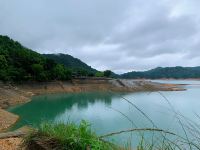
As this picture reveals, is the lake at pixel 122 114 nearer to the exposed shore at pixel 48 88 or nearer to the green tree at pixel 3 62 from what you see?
the exposed shore at pixel 48 88

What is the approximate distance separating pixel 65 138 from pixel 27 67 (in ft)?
203

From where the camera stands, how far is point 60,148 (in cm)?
447

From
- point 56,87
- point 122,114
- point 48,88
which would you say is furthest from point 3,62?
point 122,114

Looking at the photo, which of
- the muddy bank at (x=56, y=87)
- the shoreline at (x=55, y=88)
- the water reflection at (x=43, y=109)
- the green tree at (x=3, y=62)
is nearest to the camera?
the water reflection at (x=43, y=109)

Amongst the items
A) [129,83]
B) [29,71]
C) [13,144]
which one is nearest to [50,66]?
[29,71]

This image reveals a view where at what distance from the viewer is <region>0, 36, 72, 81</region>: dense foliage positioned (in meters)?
59.8

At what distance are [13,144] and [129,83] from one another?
73.2 meters

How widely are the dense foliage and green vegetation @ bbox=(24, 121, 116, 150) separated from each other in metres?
53.0

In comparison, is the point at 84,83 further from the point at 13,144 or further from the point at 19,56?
the point at 13,144

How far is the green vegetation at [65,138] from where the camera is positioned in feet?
13.7

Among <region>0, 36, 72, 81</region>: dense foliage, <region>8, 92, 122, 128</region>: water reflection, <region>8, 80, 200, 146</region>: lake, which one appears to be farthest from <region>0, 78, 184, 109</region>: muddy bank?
<region>8, 80, 200, 146</region>: lake

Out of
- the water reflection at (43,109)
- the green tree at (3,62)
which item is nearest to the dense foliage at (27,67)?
the green tree at (3,62)

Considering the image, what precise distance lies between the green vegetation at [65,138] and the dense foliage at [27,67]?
53.0 metres

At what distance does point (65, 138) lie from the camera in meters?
4.52
